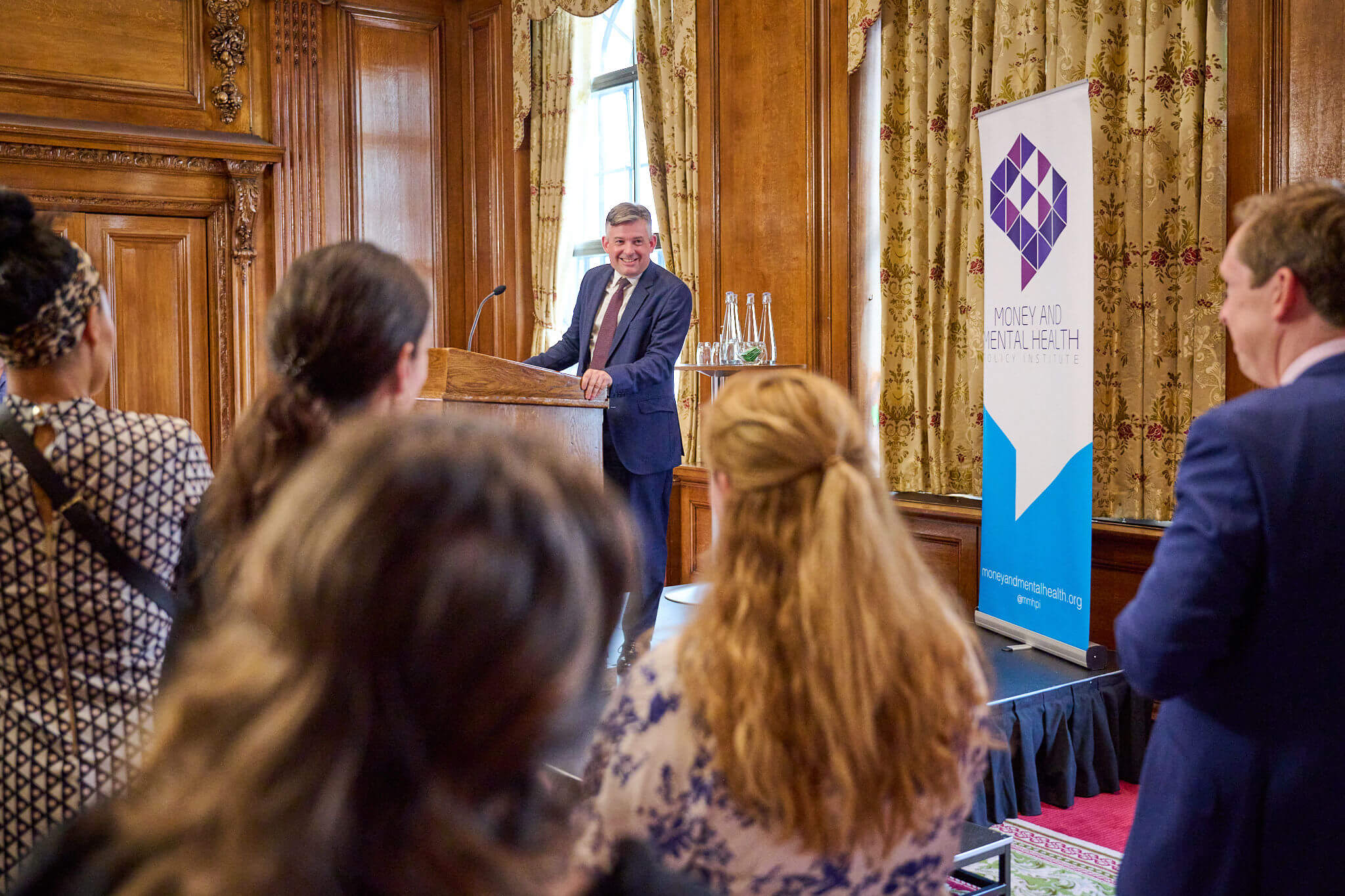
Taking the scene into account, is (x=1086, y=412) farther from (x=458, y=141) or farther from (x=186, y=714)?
(x=458, y=141)

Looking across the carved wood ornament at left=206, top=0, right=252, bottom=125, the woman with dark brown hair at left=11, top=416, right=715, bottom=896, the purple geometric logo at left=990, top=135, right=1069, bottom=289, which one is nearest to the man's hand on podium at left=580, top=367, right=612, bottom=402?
the purple geometric logo at left=990, top=135, right=1069, bottom=289

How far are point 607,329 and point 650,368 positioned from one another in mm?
411

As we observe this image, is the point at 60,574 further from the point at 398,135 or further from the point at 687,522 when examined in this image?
the point at 398,135

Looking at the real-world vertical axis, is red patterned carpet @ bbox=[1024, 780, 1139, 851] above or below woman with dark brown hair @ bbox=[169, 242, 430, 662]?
below

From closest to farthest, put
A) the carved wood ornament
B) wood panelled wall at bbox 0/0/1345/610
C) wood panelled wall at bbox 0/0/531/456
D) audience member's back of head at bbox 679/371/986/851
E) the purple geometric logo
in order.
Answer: audience member's back of head at bbox 679/371/986/851, the purple geometric logo, wood panelled wall at bbox 0/0/1345/610, wood panelled wall at bbox 0/0/531/456, the carved wood ornament

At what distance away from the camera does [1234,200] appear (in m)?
3.73

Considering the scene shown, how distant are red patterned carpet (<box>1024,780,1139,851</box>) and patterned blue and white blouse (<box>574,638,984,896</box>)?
233 centimetres

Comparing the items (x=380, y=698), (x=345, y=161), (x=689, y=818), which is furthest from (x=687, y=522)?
(x=380, y=698)

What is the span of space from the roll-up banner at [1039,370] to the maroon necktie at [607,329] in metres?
1.31

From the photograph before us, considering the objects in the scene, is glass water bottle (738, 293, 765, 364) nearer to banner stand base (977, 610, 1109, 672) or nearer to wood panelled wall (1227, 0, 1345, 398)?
banner stand base (977, 610, 1109, 672)

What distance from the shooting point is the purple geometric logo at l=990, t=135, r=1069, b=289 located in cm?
374

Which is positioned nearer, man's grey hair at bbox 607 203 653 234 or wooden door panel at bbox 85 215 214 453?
man's grey hair at bbox 607 203 653 234

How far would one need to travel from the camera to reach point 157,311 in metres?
6.46

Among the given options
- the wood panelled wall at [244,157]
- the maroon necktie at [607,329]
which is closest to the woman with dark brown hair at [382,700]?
the maroon necktie at [607,329]
